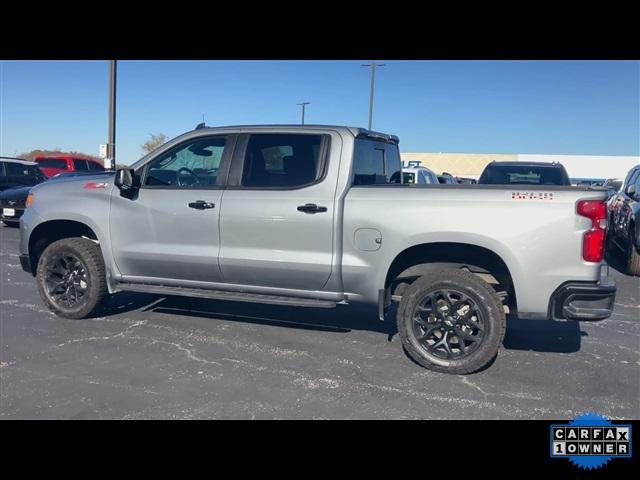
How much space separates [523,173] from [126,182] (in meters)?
7.97

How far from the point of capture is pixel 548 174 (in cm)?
1011

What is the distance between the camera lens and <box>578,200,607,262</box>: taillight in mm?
3941

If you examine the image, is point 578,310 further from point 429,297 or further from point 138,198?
point 138,198

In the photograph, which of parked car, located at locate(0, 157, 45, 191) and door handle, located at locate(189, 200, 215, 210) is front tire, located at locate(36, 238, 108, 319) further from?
parked car, located at locate(0, 157, 45, 191)

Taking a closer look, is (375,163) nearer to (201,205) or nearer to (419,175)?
(201,205)

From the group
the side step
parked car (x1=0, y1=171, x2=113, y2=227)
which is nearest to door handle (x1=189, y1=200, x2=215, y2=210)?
the side step

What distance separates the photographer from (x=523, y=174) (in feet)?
34.4

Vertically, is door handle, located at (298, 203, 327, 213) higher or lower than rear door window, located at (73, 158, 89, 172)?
lower

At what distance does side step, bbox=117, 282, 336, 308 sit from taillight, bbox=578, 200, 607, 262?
2083mm

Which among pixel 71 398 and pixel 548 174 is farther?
pixel 548 174

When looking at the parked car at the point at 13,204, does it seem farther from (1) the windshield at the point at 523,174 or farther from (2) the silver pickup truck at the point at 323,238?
(1) the windshield at the point at 523,174
